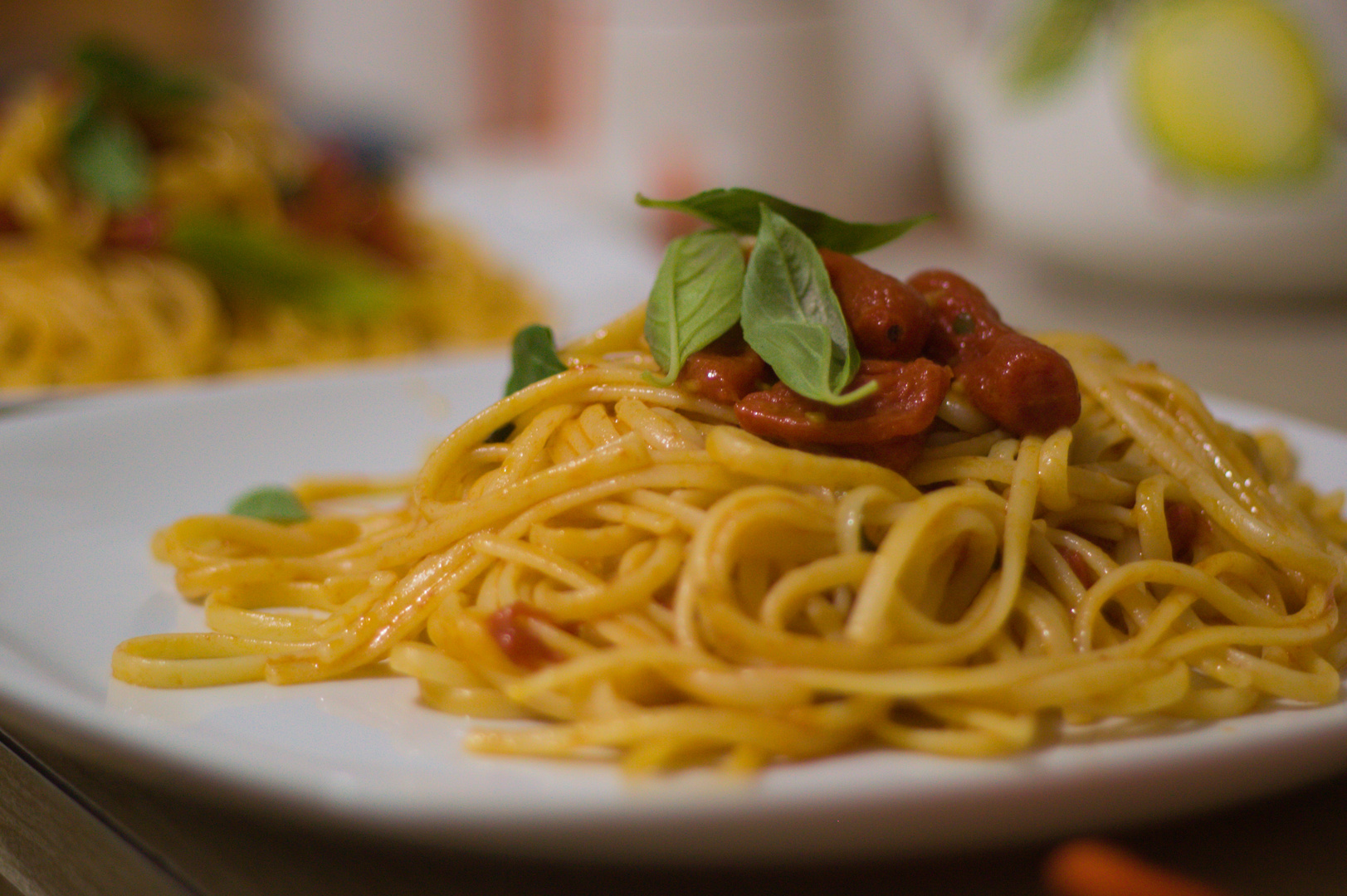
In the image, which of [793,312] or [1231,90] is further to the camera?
[1231,90]

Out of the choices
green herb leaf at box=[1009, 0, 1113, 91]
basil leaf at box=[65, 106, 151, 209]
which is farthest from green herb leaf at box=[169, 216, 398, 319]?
green herb leaf at box=[1009, 0, 1113, 91]

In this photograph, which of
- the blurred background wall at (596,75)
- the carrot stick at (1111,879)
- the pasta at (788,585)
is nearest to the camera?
the carrot stick at (1111,879)

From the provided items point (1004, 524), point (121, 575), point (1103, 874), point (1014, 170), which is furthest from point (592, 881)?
point (1014, 170)

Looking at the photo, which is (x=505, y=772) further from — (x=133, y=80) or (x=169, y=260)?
(x=133, y=80)

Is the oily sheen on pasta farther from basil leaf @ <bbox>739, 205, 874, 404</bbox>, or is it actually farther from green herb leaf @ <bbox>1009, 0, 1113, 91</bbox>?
green herb leaf @ <bbox>1009, 0, 1113, 91</bbox>

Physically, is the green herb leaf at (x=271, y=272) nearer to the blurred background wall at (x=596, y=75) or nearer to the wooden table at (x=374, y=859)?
the blurred background wall at (x=596, y=75)

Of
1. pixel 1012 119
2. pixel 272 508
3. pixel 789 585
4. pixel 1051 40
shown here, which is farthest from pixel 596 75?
pixel 789 585

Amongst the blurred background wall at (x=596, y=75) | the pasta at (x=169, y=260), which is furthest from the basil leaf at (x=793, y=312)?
the blurred background wall at (x=596, y=75)

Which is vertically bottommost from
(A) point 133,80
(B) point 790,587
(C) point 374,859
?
(C) point 374,859
